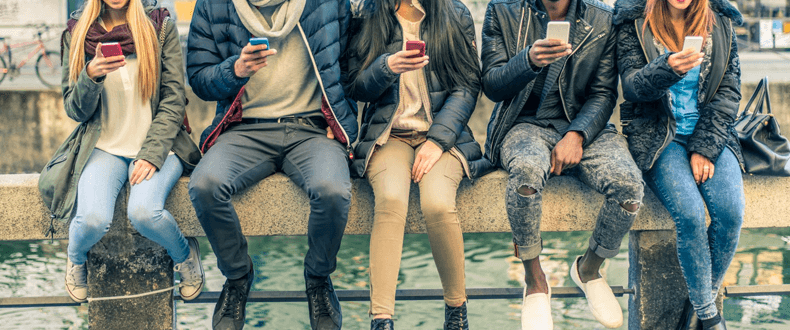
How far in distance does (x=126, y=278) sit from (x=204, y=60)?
1.04 m

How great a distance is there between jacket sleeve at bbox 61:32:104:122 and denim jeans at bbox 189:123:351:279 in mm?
524

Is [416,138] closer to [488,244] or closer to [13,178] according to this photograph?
[13,178]

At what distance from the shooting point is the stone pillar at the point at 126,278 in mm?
3379

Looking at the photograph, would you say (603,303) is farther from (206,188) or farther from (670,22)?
A: (206,188)

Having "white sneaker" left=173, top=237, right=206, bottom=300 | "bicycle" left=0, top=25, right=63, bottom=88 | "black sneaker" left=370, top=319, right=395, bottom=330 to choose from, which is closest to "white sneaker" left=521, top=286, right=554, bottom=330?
"black sneaker" left=370, top=319, right=395, bottom=330

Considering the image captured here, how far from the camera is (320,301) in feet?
10.5

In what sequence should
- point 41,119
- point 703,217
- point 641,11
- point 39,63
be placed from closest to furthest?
point 703,217
point 641,11
point 41,119
point 39,63

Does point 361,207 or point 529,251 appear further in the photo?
point 361,207

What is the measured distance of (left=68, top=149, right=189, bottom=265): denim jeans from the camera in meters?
3.09

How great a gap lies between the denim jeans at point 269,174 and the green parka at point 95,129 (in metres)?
0.21

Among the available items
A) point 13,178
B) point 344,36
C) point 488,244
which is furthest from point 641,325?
point 488,244

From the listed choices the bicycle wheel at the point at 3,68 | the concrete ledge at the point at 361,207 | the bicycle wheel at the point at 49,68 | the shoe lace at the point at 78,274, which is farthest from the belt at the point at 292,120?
the bicycle wheel at the point at 3,68

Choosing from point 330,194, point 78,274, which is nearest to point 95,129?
point 78,274

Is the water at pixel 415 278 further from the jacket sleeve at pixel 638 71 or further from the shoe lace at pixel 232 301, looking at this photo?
the jacket sleeve at pixel 638 71
